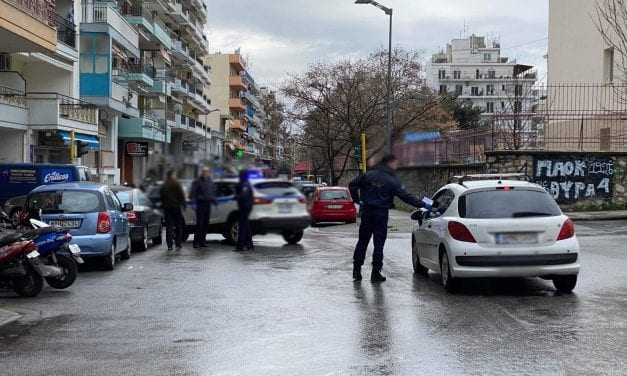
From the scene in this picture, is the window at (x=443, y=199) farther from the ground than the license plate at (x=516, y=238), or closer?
farther from the ground

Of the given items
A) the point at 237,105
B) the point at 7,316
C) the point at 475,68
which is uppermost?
the point at 475,68

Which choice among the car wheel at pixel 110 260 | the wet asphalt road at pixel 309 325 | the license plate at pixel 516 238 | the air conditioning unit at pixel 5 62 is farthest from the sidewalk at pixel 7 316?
the air conditioning unit at pixel 5 62

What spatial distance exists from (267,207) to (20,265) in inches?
436

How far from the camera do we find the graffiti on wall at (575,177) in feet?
95.2

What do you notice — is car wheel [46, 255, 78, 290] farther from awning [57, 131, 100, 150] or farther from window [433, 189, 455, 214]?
awning [57, 131, 100, 150]

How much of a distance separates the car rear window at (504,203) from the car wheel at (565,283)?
3.38 ft

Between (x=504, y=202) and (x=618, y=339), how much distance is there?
10.0 ft

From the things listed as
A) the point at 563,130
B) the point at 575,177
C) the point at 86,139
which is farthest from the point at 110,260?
the point at 563,130

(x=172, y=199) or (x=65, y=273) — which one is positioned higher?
(x=172, y=199)

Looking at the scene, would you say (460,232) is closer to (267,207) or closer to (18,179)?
(267,207)

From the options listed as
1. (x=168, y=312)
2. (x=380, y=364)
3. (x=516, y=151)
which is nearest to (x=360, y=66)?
(x=380, y=364)

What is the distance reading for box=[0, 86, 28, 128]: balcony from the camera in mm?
23672

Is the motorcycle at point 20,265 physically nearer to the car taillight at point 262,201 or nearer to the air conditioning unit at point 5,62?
the car taillight at point 262,201

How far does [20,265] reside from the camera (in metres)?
11.7
